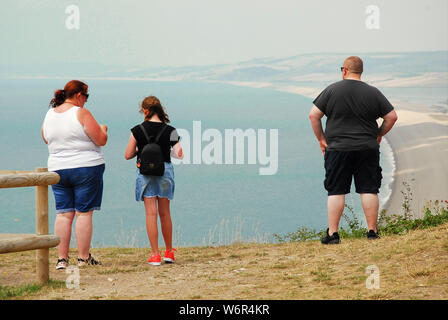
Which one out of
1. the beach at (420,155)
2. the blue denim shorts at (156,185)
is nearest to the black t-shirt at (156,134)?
the blue denim shorts at (156,185)

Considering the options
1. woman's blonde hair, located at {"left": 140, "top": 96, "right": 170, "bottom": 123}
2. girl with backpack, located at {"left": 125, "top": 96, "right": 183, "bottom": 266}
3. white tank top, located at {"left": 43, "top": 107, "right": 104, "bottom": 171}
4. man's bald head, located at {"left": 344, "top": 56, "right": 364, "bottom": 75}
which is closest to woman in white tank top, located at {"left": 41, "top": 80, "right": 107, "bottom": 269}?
white tank top, located at {"left": 43, "top": 107, "right": 104, "bottom": 171}

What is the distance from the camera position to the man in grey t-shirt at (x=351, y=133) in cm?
786

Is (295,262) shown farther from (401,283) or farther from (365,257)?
(401,283)

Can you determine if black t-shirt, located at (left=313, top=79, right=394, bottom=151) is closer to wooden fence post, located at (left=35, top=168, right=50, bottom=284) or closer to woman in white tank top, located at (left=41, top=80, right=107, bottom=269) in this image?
woman in white tank top, located at (left=41, top=80, right=107, bottom=269)

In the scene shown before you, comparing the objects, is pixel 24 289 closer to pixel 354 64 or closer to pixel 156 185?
pixel 156 185

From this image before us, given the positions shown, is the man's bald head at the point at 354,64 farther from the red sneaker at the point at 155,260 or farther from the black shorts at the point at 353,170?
the red sneaker at the point at 155,260

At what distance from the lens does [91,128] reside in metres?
7.25

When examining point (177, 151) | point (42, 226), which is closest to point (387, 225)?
point (177, 151)

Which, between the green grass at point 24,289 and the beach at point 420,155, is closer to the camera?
the green grass at point 24,289

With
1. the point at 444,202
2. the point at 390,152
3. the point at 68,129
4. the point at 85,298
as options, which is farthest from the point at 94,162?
the point at 390,152

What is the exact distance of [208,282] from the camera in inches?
262

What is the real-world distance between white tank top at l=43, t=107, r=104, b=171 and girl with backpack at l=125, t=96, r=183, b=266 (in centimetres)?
46

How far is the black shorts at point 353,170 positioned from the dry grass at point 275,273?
2.20 feet

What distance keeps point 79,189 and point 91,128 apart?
673 millimetres
